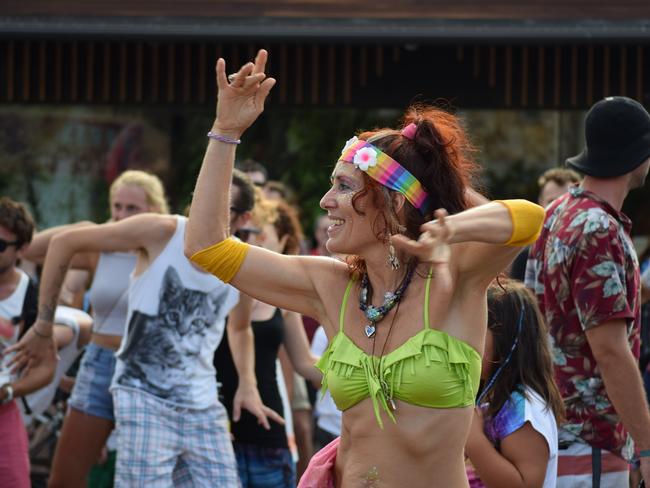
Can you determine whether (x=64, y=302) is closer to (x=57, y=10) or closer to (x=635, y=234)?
(x=57, y=10)

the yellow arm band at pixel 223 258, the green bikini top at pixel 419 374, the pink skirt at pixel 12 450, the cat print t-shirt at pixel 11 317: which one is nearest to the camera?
the green bikini top at pixel 419 374

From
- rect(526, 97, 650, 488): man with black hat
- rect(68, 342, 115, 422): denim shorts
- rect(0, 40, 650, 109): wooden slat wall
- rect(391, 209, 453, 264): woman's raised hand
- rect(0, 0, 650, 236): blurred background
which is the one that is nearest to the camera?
rect(391, 209, 453, 264): woman's raised hand

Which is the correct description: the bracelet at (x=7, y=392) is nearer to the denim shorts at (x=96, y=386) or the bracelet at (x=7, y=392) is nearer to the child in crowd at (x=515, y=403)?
the denim shorts at (x=96, y=386)

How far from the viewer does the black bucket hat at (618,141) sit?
4.74 meters

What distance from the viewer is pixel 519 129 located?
9.75 metres

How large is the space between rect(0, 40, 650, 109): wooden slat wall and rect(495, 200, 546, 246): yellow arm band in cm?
614

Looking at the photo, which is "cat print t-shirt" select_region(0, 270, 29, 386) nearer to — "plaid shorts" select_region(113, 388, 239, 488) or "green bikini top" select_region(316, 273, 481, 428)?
"plaid shorts" select_region(113, 388, 239, 488)

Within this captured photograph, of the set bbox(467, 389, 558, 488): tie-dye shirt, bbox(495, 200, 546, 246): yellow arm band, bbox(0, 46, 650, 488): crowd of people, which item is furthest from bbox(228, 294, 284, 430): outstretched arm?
bbox(495, 200, 546, 246): yellow arm band

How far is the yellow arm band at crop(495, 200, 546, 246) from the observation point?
10.6 ft

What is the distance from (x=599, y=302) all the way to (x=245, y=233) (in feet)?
7.91

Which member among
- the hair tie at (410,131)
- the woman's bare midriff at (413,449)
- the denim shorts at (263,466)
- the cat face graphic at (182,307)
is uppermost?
the hair tie at (410,131)

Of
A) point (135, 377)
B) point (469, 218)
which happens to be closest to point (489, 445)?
point (469, 218)

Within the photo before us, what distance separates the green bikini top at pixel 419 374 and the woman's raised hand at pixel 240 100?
0.71m

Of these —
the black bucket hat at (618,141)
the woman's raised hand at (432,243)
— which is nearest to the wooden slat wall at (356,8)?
the black bucket hat at (618,141)
